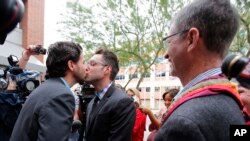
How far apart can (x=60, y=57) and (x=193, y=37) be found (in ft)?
4.81

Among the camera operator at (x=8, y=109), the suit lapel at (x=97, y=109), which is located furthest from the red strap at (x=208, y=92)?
the camera operator at (x=8, y=109)

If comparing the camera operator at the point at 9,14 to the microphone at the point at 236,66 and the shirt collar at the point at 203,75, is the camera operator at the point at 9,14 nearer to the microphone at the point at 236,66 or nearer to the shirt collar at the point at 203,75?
the microphone at the point at 236,66

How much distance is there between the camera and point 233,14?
1.59 meters

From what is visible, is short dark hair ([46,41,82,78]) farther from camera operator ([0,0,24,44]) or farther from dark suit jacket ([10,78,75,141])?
camera operator ([0,0,24,44])

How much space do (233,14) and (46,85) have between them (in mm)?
1401

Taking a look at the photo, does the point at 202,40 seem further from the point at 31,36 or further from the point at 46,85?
the point at 31,36

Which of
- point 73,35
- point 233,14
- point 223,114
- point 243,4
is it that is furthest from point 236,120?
Result: point 73,35

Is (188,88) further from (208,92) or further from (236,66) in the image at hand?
(236,66)

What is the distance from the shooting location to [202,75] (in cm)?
155

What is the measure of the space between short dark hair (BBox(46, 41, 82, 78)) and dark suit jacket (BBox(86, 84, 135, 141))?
51 centimetres

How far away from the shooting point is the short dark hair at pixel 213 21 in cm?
154

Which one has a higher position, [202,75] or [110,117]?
[202,75]

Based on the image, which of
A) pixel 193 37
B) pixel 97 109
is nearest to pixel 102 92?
pixel 97 109

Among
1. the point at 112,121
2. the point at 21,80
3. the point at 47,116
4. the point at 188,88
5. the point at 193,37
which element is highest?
the point at 193,37
